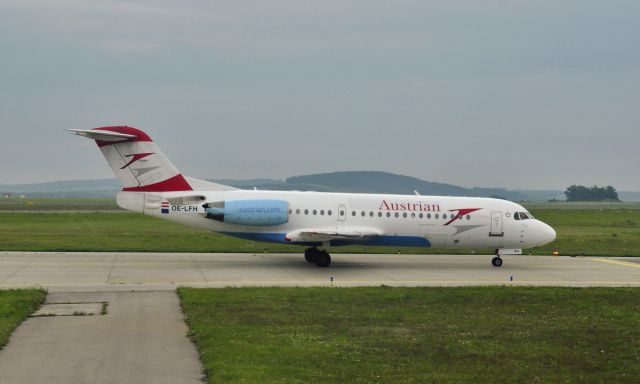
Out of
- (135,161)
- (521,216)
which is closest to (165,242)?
(135,161)

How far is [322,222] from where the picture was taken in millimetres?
31109

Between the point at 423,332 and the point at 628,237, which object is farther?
the point at 628,237

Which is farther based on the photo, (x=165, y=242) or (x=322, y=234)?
(x=165, y=242)

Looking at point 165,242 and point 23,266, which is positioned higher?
point 165,242

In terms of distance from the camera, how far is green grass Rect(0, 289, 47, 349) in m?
15.9

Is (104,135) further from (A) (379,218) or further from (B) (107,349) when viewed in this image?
(B) (107,349)

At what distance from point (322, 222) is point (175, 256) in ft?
22.5

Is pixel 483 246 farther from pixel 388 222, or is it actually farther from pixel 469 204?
pixel 388 222

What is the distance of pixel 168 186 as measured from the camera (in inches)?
1172

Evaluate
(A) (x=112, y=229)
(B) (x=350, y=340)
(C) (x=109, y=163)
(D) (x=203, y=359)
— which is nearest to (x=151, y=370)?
(D) (x=203, y=359)

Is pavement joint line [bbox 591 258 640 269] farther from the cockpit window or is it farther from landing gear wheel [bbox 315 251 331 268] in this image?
landing gear wheel [bbox 315 251 331 268]

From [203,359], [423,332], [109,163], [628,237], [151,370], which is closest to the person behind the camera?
[151,370]

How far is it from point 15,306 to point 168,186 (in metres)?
11.7

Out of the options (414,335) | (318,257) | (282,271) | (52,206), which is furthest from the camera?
(52,206)
